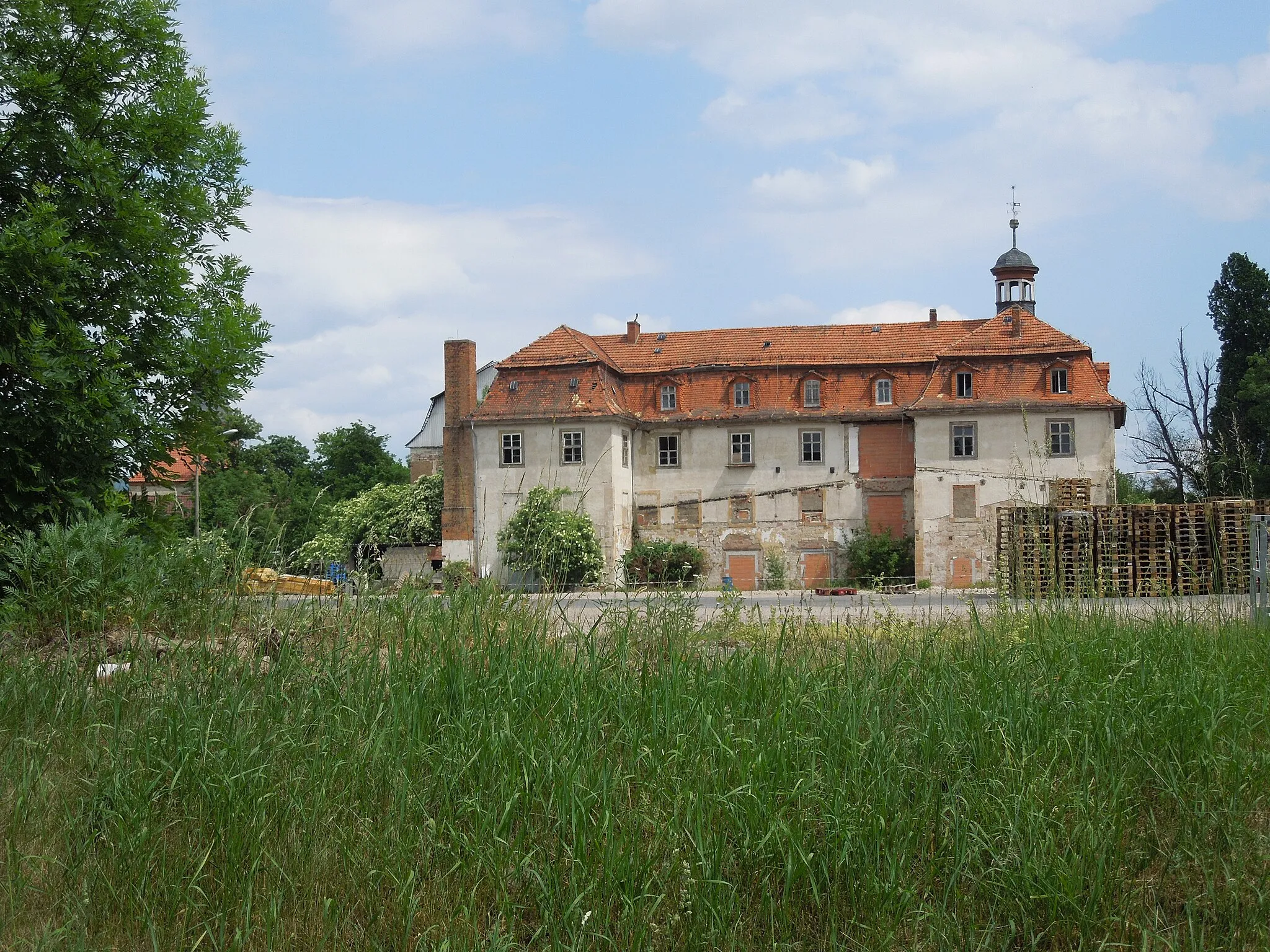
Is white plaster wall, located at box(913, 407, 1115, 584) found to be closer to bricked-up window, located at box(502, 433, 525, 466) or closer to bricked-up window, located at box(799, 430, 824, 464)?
bricked-up window, located at box(799, 430, 824, 464)

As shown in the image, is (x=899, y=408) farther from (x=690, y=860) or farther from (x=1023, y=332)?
(x=690, y=860)

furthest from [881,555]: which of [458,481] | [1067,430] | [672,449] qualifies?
[458,481]

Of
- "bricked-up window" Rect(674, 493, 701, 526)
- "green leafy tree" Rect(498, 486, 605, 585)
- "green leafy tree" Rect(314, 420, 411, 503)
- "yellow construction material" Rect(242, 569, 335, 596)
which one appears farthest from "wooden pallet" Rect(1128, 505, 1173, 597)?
"green leafy tree" Rect(314, 420, 411, 503)

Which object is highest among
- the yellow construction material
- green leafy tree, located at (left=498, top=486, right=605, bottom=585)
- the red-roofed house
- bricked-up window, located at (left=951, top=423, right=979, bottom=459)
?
bricked-up window, located at (left=951, top=423, right=979, bottom=459)

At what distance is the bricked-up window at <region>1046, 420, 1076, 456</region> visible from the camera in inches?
1636

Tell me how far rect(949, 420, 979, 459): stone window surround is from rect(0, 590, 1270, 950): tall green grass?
37186 millimetres

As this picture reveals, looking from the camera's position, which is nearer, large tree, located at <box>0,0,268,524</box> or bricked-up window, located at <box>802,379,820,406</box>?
large tree, located at <box>0,0,268,524</box>

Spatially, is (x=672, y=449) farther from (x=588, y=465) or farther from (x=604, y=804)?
(x=604, y=804)

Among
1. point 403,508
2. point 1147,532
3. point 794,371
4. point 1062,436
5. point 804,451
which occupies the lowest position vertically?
point 1147,532

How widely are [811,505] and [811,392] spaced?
4.69m

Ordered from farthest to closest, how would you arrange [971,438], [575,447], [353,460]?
[353,460]
[575,447]
[971,438]

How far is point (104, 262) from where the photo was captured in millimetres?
9695

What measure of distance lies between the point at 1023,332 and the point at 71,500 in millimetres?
39504

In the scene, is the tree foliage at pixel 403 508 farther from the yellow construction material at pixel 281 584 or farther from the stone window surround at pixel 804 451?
the yellow construction material at pixel 281 584
